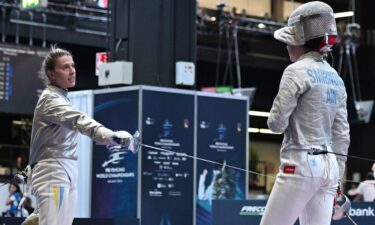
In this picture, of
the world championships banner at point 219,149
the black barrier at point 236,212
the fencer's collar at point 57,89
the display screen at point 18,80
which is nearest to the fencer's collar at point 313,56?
the fencer's collar at point 57,89

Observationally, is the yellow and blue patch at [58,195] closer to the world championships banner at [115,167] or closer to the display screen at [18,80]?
the world championships banner at [115,167]

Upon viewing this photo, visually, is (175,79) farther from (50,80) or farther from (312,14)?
(312,14)

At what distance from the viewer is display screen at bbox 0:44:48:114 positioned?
1595 centimetres

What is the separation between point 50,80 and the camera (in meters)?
5.70

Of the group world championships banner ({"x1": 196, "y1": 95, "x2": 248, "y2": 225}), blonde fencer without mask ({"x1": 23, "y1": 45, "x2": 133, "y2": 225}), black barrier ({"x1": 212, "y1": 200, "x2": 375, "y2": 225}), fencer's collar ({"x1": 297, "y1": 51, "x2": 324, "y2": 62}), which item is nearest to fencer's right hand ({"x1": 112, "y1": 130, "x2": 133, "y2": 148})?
blonde fencer without mask ({"x1": 23, "y1": 45, "x2": 133, "y2": 225})

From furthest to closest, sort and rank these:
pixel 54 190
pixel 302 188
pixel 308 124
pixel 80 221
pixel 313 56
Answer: pixel 80 221 < pixel 54 190 < pixel 313 56 < pixel 308 124 < pixel 302 188

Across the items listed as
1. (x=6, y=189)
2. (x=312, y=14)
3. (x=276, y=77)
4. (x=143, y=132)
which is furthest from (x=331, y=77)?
(x=276, y=77)

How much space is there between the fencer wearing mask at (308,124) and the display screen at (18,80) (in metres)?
11.4

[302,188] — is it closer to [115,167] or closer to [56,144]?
[56,144]

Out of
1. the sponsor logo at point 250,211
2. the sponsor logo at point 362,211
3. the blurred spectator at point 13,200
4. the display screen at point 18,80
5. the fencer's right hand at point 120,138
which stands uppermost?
the display screen at point 18,80

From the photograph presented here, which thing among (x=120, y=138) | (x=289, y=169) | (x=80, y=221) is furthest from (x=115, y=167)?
(x=289, y=169)

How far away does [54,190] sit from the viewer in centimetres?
536

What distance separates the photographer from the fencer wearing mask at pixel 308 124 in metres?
4.75

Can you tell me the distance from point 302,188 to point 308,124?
388 millimetres
